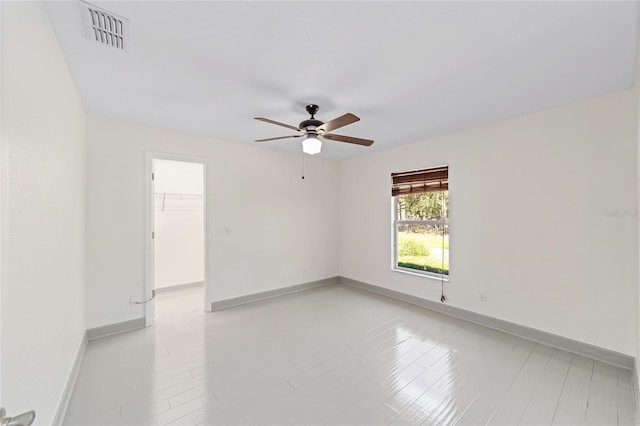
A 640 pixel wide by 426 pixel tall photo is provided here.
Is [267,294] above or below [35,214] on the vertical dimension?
below

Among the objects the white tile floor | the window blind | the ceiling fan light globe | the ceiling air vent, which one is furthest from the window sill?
the ceiling air vent

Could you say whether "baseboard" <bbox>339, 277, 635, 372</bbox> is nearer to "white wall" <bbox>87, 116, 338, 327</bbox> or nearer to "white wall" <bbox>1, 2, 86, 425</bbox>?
"white wall" <bbox>87, 116, 338, 327</bbox>

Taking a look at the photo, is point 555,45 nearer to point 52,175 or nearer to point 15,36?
Answer: point 15,36

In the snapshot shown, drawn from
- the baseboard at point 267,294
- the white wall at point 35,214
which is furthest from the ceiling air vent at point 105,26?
the baseboard at point 267,294

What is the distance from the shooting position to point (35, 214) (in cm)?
139

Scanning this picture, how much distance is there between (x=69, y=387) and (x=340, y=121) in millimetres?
3058

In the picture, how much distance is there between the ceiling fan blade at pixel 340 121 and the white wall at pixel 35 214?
74.2 inches

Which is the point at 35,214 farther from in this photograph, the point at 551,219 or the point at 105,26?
the point at 551,219

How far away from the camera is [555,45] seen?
5.87 feet

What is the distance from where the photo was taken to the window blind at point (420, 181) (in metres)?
3.79

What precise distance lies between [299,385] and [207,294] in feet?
7.31

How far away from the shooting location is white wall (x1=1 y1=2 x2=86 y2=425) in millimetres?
1079

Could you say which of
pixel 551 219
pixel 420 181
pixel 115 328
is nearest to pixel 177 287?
pixel 115 328

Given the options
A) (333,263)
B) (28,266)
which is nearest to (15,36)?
(28,266)
